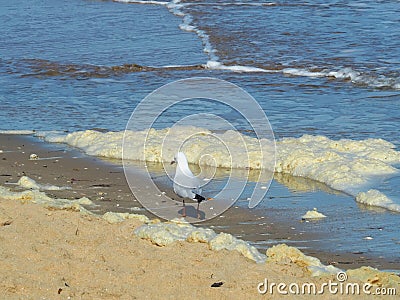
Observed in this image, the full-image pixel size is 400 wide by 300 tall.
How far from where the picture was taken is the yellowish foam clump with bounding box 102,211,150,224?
5328mm

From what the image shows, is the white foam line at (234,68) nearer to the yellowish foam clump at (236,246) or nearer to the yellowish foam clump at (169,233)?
the yellowish foam clump at (169,233)

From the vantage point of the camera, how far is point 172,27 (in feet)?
58.3

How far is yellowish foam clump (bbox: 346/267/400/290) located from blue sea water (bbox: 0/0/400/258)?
0.60 metres

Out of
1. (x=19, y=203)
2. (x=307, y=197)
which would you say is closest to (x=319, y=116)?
(x=307, y=197)

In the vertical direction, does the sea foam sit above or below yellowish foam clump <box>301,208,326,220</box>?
below

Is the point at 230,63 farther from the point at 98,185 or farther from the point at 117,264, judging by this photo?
the point at 117,264

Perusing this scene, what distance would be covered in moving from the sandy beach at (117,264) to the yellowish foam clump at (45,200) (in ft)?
0.13

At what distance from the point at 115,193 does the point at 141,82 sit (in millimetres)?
5661

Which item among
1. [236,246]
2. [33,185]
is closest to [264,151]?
[33,185]

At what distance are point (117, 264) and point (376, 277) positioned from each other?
1507 mm

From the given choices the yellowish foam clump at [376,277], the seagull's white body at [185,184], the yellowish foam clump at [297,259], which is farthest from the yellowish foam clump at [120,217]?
the yellowish foam clump at [376,277]

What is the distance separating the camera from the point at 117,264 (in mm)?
4418

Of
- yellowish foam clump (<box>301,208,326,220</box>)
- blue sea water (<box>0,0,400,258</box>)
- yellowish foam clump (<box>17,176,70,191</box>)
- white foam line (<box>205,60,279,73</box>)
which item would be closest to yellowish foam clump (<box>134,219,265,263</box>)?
blue sea water (<box>0,0,400,258</box>)

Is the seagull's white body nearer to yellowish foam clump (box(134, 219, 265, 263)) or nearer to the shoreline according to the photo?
the shoreline
